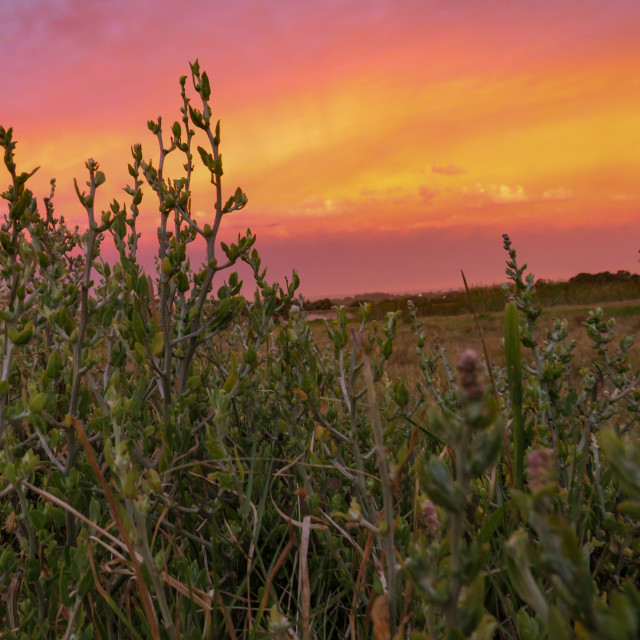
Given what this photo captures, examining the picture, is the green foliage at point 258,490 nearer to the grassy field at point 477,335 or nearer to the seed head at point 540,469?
the seed head at point 540,469

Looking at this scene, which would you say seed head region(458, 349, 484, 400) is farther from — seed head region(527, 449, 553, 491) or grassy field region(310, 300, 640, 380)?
grassy field region(310, 300, 640, 380)

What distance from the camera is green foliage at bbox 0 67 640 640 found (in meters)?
0.74

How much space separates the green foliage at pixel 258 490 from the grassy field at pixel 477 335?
3.80 metres

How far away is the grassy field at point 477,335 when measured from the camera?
22.4 feet

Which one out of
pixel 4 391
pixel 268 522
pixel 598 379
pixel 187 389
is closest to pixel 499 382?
pixel 598 379

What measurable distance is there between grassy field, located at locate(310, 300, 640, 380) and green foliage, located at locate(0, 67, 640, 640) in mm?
3798

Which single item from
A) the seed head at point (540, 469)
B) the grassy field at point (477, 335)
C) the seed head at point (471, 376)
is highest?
the seed head at point (471, 376)

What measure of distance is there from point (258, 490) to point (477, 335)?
764cm

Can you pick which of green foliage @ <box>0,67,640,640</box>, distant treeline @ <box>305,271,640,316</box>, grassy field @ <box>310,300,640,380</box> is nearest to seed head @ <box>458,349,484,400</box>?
green foliage @ <box>0,67,640,640</box>

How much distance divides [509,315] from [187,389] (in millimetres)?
1163

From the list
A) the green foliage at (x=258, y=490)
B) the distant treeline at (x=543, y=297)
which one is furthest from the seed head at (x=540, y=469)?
the distant treeline at (x=543, y=297)

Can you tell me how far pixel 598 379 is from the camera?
2.31m

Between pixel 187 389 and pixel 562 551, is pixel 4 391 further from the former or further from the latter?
pixel 562 551

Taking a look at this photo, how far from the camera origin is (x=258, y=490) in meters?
1.97
